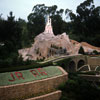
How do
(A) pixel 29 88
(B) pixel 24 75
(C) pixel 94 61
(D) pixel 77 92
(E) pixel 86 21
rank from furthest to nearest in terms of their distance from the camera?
1. (E) pixel 86 21
2. (C) pixel 94 61
3. (D) pixel 77 92
4. (B) pixel 24 75
5. (A) pixel 29 88

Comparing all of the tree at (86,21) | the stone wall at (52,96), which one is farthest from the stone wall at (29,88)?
the tree at (86,21)

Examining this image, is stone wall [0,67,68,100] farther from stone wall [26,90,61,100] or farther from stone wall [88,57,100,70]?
stone wall [88,57,100,70]

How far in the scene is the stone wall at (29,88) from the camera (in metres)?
9.96

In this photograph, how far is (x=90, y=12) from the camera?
63562mm

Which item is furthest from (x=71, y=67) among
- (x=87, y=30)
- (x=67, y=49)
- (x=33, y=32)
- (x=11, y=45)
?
(x=33, y=32)

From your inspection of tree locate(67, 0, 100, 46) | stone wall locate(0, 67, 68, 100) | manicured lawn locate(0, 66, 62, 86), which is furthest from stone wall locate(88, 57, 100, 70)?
tree locate(67, 0, 100, 46)

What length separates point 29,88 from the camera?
37.1 feet

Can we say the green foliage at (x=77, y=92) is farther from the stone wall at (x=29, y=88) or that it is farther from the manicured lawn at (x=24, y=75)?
the manicured lawn at (x=24, y=75)

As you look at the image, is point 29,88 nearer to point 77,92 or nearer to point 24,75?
point 24,75

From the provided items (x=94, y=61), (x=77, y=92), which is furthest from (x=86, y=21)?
(x=77, y=92)

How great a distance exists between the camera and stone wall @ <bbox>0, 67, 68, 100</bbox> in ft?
32.7

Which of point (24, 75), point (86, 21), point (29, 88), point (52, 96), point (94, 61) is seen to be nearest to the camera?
point (29, 88)

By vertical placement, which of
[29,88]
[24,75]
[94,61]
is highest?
[24,75]

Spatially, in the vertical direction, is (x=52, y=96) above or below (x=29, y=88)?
below
